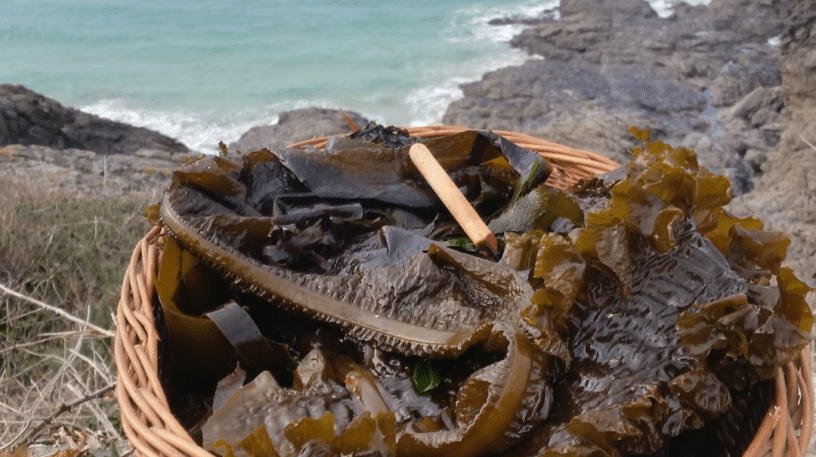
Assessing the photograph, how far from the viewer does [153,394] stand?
3.65 feet

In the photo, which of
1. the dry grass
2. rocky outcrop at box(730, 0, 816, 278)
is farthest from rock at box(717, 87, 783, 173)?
the dry grass

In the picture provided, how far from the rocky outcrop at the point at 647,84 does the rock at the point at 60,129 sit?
411 centimetres

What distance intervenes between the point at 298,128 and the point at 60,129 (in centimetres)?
293

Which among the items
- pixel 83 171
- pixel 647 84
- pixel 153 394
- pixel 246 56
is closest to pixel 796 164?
pixel 647 84

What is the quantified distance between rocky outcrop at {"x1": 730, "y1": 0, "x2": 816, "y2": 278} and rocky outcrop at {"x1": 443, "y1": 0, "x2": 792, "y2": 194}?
458 mm

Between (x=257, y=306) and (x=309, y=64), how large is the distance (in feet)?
39.5

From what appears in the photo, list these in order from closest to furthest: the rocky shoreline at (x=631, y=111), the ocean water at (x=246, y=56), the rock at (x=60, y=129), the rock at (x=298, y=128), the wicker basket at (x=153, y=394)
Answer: the wicker basket at (x=153, y=394), the rocky shoreline at (x=631, y=111), the rock at (x=60, y=129), the rock at (x=298, y=128), the ocean water at (x=246, y=56)

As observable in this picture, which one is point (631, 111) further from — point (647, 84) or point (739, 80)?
point (739, 80)

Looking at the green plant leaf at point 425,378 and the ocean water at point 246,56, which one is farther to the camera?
the ocean water at point 246,56

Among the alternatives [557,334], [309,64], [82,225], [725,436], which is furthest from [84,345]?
[309,64]

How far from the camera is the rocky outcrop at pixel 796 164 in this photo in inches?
150

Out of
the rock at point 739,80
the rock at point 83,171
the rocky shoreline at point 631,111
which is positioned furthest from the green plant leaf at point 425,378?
the rock at point 739,80

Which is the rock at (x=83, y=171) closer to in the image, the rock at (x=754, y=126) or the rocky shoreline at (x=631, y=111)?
the rocky shoreline at (x=631, y=111)

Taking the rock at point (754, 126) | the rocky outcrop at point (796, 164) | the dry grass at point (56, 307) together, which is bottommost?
the rock at point (754, 126)
